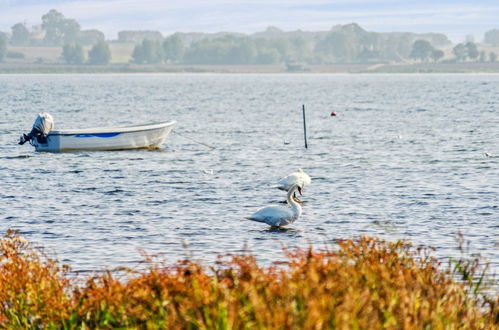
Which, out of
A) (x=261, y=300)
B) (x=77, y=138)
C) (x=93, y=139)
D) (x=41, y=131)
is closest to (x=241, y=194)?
(x=93, y=139)

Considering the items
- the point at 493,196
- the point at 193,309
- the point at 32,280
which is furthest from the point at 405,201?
the point at 193,309

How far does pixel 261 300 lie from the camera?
9.13 m

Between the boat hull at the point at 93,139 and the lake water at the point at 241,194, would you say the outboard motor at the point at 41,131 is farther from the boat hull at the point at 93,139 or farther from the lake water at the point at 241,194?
the lake water at the point at 241,194

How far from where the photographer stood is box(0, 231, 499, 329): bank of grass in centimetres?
859

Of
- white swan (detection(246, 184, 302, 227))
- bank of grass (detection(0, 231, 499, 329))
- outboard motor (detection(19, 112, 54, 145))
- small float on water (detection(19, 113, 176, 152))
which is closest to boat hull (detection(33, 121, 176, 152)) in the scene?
small float on water (detection(19, 113, 176, 152))

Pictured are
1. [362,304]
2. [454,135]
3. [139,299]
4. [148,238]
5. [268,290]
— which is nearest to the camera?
[362,304]

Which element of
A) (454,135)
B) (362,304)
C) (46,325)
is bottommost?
(454,135)

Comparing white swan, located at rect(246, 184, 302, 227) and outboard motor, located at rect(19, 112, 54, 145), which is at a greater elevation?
outboard motor, located at rect(19, 112, 54, 145)

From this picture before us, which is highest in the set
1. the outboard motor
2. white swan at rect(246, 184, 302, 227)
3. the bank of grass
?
the bank of grass

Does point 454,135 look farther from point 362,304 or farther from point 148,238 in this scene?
point 362,304

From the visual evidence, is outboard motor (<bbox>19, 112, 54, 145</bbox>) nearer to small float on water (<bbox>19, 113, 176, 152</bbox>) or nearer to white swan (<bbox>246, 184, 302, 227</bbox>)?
small float on water (<bbox>19, 113, 176, 152</bbox>)

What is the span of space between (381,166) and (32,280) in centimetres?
3104

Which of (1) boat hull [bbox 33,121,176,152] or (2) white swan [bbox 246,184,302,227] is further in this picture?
(1) boat hull [bbox 33,121,176,152]

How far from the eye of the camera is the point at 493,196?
3050cm
